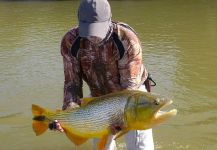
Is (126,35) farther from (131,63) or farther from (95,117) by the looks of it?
(95,117)

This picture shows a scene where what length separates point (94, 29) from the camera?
472cm

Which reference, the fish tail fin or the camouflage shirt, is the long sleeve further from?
the fish tail fin

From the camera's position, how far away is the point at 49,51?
1420 centimetres

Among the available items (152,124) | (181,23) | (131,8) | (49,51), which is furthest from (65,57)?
(131,8)

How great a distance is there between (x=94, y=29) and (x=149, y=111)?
40.5 inches

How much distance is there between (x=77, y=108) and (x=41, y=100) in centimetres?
501

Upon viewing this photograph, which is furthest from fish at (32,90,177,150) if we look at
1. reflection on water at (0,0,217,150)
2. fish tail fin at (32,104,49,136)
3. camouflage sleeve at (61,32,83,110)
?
reflection on water at (0,0,217,150)

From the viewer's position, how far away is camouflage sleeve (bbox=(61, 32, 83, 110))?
17.3ft

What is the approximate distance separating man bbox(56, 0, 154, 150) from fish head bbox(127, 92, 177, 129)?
72 cm

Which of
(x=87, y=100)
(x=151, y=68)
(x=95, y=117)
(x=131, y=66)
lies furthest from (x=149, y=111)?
(x=151, y=68)

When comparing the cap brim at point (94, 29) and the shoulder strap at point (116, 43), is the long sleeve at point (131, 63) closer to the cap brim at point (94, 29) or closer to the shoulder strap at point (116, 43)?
the shoulder strap at point (116, 43)

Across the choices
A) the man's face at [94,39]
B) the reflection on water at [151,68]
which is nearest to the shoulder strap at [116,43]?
the man's face at [94,39]

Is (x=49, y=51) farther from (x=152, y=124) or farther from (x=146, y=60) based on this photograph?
(x=152, y=124)

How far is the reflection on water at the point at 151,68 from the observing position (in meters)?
7.76
